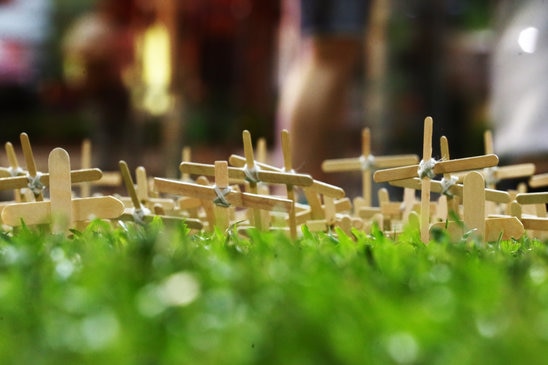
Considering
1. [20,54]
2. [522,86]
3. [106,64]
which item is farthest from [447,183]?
[20,54]

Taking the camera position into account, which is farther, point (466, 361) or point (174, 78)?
point (174, 78)

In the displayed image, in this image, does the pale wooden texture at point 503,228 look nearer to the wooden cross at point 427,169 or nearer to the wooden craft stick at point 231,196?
the wooden cross at point 427,169

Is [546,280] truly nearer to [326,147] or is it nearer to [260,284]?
[260,284]

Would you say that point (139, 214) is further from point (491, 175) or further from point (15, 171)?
point (491, 175)

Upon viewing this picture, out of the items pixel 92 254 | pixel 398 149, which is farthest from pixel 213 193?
pixel 398 149

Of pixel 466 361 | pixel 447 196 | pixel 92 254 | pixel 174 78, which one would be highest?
pixel 174 78

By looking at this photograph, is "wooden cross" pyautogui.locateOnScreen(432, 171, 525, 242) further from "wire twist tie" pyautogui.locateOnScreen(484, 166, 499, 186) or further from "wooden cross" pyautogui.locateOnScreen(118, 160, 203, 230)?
"wire twist tie" pyautogui.locateOnScreen(484, 166, 499, 186)
